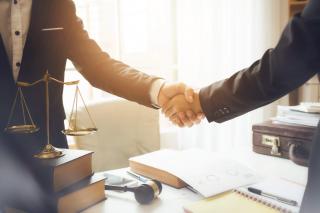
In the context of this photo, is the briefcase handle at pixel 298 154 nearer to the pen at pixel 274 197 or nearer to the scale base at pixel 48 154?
the pen at pixel 274 197

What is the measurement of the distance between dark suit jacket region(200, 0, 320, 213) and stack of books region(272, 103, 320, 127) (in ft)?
1.22

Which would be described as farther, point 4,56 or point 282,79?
point 4,56

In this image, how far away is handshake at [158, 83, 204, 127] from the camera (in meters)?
1.63

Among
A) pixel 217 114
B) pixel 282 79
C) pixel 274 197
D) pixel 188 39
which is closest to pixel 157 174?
pixel 217 114

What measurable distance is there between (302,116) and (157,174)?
2.21ft

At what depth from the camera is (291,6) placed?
130 inches

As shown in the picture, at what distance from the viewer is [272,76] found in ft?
3.75

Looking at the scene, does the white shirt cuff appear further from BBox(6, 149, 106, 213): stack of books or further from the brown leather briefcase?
BBox(6, 149, 106, 213): stack of books

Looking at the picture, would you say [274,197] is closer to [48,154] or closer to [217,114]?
[217,114]

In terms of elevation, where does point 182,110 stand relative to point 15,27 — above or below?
below

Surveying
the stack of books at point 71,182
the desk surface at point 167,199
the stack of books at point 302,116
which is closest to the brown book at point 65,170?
the stack of books at point 71,182

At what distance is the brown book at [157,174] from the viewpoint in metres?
1.24

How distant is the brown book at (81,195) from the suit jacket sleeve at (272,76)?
0.50 m

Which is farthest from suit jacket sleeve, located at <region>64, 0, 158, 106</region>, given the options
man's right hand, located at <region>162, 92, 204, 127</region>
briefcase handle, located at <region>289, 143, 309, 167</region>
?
briefcase handle, located at <region>289, 143, 309, 167</region>
